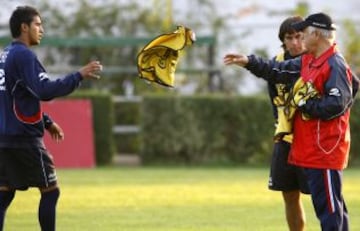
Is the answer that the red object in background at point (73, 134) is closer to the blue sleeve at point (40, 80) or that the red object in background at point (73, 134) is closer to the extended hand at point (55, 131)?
the extended hand at point (55, 131)

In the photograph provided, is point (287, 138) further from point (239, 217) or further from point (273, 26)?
point (273, 26)

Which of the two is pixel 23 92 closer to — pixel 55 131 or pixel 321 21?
pixel 55 131

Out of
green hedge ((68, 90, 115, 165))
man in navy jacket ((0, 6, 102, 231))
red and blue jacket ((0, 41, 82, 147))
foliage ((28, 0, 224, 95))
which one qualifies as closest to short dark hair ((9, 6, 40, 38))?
man in navy jacket ((0, 6, 102, 231))

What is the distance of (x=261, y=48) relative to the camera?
31578mm

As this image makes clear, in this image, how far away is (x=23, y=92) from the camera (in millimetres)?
9945

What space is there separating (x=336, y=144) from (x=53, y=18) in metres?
22.7

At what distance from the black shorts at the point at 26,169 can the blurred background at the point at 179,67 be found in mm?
14072

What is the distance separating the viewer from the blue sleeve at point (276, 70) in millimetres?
9766

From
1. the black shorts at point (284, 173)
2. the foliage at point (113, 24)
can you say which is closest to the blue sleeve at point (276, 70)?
the black shorts at point (284, 173)

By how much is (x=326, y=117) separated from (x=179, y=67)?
19.4 m

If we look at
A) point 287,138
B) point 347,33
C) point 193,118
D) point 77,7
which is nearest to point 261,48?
point 347,33

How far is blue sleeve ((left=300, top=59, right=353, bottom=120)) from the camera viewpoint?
895 cm

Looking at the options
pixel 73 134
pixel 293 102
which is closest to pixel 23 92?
pixel 293 102

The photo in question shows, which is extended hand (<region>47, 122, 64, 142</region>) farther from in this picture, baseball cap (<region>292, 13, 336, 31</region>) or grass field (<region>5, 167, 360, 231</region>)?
baseball cap (<region>292, 13, 336, 31</region>)
